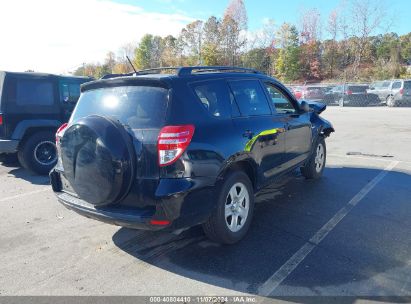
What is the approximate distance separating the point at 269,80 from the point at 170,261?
277 cm

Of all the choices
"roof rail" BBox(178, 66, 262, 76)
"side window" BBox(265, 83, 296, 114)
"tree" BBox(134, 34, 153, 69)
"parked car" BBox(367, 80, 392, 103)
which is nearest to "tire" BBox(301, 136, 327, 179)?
"side window" BBox(265, 83, 296, 114)

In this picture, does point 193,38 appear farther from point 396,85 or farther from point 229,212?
point 229,212

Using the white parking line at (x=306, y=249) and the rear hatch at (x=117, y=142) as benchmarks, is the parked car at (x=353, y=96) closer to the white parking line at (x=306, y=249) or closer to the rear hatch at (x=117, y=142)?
the white parking line at (x=306, y=249)

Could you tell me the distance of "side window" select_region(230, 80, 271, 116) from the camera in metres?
4.09

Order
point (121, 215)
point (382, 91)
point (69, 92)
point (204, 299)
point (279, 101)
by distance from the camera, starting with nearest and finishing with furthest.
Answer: point (204, 299) → point (121, 215) → point (279, 101) → point (69, 92) → point (382, 91)

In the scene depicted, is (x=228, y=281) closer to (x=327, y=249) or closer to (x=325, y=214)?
(x=327, y=249)

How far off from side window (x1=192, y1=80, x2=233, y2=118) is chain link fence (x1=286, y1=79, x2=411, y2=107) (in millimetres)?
20062

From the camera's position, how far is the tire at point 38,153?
23.5 ft

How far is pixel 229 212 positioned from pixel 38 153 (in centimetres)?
523

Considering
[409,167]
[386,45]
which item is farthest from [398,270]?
[386,45]

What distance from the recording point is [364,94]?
25109 millimetres

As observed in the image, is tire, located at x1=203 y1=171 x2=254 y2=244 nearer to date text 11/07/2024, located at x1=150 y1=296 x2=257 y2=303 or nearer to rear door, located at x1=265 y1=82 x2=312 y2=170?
date text 11/07/2024, located at x1=150 y1=296 x2=257 y2=303

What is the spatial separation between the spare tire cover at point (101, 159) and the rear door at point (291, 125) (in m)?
2.25

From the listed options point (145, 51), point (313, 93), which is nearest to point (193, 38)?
point (145, 51)
